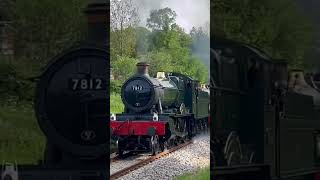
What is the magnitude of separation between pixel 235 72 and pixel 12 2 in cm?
118

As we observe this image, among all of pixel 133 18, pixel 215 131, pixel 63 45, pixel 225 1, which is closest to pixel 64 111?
pixel 63 45

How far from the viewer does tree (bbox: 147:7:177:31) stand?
2.55 meters

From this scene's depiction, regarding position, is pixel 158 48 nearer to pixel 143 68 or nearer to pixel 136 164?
pixel 143 68

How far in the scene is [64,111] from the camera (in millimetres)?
2697

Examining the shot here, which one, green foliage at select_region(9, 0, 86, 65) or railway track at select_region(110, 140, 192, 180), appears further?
green foliage at select_region(9, 0, 86, 65)

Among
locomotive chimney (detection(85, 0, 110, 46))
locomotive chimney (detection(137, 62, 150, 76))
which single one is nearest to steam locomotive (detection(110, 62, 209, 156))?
locomotive chimney (detection(137, 62, 150, 76))

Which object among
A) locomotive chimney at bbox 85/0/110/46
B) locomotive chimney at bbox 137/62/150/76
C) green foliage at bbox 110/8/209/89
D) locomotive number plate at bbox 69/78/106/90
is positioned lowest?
locomotive number plate at bbox 69/78/106/90

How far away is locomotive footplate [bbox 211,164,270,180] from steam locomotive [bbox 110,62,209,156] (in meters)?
0.27

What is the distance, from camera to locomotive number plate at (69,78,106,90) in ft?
8.71

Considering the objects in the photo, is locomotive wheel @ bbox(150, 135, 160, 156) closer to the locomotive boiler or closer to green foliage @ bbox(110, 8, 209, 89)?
the locomotive boiler

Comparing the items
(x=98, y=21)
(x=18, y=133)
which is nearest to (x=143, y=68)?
(x=98, y=21)

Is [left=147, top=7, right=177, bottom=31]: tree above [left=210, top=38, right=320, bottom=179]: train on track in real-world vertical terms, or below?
above

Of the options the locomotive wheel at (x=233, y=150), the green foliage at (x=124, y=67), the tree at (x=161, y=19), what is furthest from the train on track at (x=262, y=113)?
the green foliage at (x=124, y=67)

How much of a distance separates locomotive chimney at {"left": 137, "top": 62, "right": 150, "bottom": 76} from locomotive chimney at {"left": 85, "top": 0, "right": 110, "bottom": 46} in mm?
216
